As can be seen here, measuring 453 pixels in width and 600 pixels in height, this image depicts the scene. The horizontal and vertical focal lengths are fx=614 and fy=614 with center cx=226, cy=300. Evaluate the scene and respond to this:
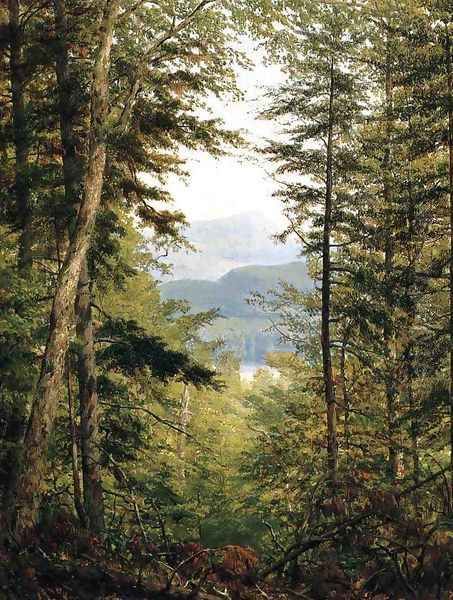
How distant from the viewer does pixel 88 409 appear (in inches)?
374

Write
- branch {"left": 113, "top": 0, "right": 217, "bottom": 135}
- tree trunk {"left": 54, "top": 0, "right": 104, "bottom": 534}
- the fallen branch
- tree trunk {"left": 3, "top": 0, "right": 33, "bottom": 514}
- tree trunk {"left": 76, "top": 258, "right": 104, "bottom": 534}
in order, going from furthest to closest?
tree trunk {"left": 76, "top": 258, "right": 104, "bottom": 534}
tree trunk {"left": 54, "top": 0, "right": 104, "bottom": 534}
tree trunk {"left": 3, "top": 0, "right": 33, "bottom": 514}
branch {"left": 113, "top": 0, "right": 217, "bottom": 135}
the fallen branch

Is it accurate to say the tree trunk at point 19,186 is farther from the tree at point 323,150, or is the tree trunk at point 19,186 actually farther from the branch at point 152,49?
the tree at point 323,150

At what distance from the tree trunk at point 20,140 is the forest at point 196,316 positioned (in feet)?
0.13

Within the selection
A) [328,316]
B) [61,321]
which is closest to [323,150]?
[328,316]

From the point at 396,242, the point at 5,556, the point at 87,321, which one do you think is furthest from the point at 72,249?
the point at 396,242

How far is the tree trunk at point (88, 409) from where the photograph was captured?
30.4 ft

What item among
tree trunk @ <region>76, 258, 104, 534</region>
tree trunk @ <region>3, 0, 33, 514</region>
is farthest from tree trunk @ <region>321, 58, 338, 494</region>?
tree trunk @ <region>3, 0, 33, 514</region>

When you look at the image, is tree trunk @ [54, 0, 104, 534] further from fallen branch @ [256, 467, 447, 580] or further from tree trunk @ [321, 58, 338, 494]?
tree trunk @ [321, 58, 338, 494]

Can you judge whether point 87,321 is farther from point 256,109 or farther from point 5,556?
point 256,109

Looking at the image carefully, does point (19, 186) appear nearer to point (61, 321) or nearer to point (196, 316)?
point (61, 321)

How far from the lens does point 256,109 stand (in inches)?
543

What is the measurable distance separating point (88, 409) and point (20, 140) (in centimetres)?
426

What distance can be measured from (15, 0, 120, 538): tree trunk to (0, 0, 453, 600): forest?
0.02 m

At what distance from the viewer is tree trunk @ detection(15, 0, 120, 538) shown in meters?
6.42
